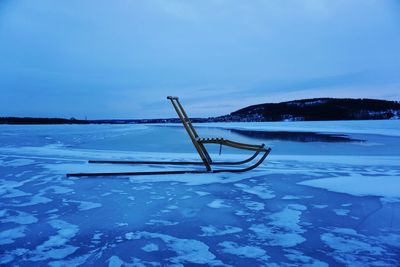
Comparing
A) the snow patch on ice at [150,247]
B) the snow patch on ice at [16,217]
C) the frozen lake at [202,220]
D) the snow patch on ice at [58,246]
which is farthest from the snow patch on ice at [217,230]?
the snow patch on ice at [16,217]

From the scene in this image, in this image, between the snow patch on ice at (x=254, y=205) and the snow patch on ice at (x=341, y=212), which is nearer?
the snow patch on ice at (x=341, y=212)

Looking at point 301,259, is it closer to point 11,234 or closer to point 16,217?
point 11,234

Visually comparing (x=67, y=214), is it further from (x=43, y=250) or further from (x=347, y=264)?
(x=347, y=264)

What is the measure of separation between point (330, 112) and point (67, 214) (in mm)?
95314

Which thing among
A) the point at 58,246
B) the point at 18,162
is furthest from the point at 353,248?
the point at 18,162

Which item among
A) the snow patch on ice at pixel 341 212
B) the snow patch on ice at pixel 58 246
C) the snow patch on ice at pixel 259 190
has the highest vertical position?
the snow patch on ice at pixel 259 190

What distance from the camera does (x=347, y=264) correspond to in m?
2.06

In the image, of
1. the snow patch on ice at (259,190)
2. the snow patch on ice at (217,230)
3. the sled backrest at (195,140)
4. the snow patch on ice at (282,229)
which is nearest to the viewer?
the snow patch on ice at (282,229)

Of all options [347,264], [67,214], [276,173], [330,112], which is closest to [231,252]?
[347,264]

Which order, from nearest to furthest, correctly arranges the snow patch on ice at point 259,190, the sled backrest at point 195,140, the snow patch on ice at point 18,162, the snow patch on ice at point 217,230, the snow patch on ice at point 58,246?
the snow patch on ice at point 58,246 < the snow patch on ice at point 217,230 < the snow patch on ice at point 259,190 < the sled backrest at point 195,140 < the snow patch on ice at point 18,162

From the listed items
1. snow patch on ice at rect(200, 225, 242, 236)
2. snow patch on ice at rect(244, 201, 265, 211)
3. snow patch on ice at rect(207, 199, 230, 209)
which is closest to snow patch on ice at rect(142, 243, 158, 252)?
snow patch on ice at rect(200, 225, 242, 236)

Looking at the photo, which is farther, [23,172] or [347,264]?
[23,172]

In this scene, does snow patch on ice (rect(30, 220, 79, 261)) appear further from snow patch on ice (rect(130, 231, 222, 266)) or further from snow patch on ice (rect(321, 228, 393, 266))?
snow patch on ice (rect(321, 228, 393, 266))

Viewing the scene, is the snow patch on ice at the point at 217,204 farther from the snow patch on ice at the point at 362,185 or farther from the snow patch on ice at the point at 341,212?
the snow patch on ice at the point at 362,185
